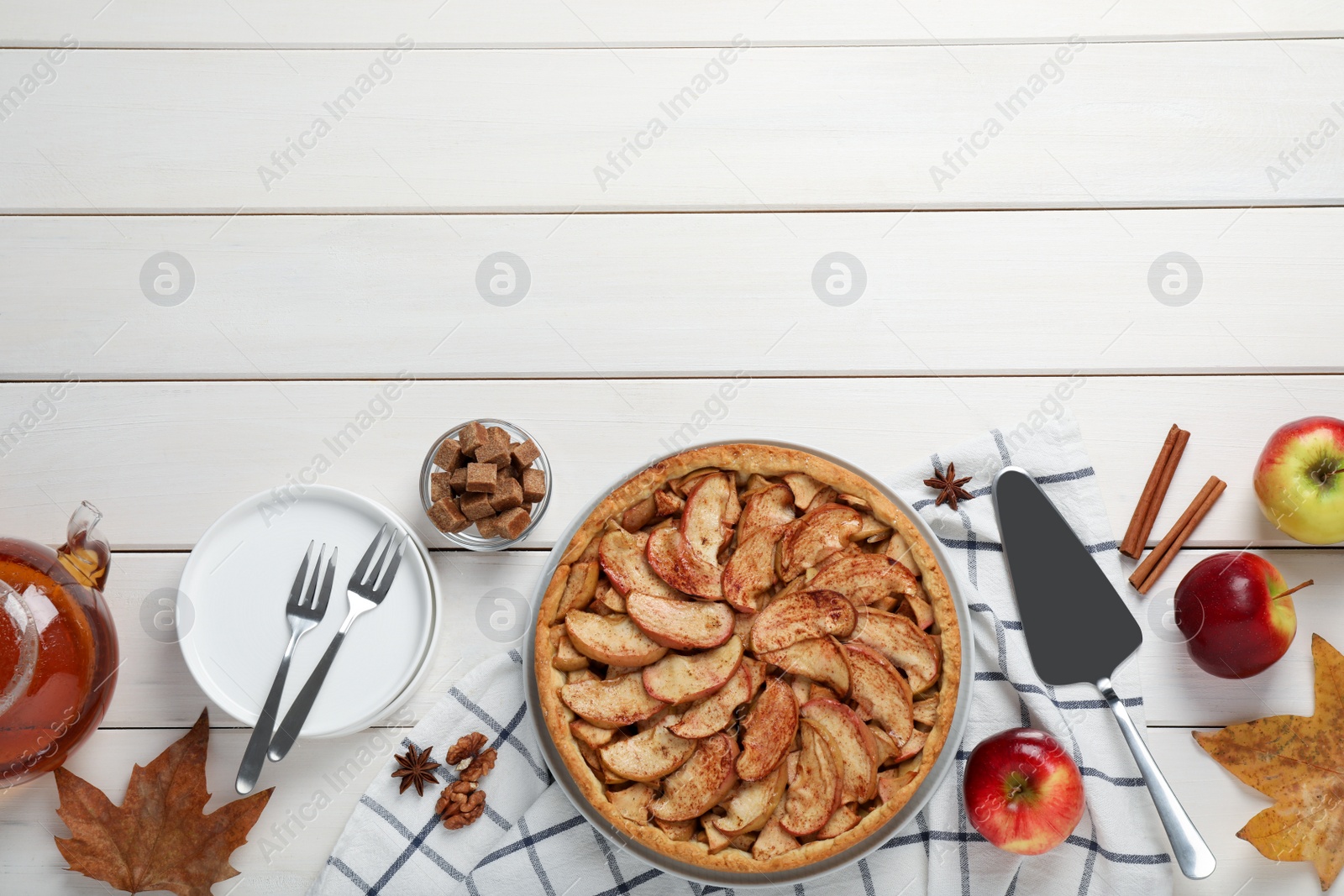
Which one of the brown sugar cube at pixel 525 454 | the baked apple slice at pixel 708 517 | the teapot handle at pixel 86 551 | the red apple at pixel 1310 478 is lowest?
the teapot handle at pixel 86 551

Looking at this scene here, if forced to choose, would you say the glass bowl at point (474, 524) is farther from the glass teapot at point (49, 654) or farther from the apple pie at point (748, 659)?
the glass teapot at point (49, 654)

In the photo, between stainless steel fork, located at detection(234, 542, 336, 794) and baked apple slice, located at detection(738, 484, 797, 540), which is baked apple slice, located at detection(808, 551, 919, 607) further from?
stainless steel fork, located at detection(234, 542, 336, 794)

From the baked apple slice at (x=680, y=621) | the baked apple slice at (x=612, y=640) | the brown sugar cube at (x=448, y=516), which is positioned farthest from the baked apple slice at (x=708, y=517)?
the brown sugar cube at (x=448, y=516)

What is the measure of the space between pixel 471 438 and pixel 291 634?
0.65m

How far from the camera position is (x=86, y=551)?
79.4 inches

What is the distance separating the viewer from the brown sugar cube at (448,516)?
2.00 m

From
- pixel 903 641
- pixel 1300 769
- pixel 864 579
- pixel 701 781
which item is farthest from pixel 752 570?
pixel 1300 769

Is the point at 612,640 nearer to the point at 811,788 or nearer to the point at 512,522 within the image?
the point at 512,522

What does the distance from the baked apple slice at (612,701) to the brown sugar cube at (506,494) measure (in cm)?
43

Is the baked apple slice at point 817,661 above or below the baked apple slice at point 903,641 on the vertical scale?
below

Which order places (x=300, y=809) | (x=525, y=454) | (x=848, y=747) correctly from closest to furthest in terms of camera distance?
1. (x=848, y=747)
2. (x=525, y=454)
3. (x=300, y=809)

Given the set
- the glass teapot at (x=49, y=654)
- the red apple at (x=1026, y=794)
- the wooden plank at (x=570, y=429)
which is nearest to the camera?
the glass teapot at (x=49, y=654)

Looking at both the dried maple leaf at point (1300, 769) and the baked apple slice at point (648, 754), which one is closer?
the baked apple slice at point (648, 754)

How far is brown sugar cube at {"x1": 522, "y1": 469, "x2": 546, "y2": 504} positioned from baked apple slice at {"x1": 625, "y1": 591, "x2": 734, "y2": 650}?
0.34m
